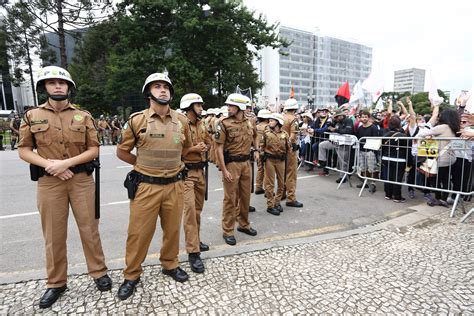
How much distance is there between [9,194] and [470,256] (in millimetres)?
8447

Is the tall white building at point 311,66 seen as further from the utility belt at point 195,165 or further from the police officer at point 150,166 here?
the police officer at point 150,166

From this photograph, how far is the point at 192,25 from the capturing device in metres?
Answer: 16.2

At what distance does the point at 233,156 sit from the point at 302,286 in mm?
1905

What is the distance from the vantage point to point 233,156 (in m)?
4.28

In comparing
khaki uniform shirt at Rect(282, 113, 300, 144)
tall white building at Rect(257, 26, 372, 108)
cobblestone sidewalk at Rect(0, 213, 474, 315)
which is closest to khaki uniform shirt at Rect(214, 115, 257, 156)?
cobblestone sidewalk at Rect(0, 213, 474, 315)

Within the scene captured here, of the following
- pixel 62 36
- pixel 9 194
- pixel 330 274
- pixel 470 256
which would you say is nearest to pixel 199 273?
pixel 330 274

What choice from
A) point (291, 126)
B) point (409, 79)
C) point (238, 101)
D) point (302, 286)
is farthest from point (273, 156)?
point (409, 79)

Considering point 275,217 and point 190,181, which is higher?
point 190,181

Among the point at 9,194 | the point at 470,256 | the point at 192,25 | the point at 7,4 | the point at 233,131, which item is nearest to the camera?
the point at 470,256

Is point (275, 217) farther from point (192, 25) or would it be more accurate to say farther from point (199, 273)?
point (192, 25)

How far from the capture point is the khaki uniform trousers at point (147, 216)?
2.93m

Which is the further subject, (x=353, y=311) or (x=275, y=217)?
(x=275, y=217)

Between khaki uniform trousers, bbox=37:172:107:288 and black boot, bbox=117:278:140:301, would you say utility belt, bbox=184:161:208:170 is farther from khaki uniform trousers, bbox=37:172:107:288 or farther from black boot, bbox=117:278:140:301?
black boot, bbox=117:278:140:301

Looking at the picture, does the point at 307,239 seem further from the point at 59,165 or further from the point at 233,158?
the point at 59,165
